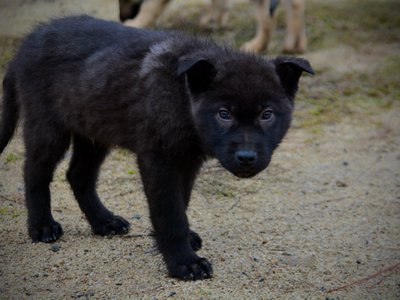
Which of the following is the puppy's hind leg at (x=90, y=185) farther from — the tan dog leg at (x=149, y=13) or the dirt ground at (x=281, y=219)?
the tan dog leg at (x=149, y=13)

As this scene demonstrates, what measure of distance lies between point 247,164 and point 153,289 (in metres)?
1.02

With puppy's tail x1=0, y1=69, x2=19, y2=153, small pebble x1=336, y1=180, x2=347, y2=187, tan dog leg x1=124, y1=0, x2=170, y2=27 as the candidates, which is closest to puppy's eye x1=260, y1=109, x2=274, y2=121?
puppy's tail x1=0, y1=69, x2=19, y2=153

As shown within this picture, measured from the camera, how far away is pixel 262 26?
9.37 meters

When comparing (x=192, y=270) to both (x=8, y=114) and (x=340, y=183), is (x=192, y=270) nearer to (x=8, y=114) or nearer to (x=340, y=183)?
(x=8, y=114)

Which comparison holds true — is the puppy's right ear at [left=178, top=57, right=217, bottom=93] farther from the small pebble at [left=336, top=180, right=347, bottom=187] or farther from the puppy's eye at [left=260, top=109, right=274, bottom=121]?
the small pebble at [left=336, top=180, right=347, bottom=187]

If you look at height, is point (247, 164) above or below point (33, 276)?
above

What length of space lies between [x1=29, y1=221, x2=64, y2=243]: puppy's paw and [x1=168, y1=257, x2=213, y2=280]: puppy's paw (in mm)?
1140

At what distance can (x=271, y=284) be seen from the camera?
15.2 feet

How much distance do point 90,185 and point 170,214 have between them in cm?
128

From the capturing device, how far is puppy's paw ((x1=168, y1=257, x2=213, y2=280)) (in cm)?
452

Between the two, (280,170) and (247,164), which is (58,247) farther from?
(280,170)

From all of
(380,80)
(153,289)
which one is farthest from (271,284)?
(380,80)

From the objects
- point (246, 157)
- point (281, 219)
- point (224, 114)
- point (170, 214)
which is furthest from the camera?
point (281, 219)

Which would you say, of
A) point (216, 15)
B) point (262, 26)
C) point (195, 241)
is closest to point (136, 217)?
point (195, 241)
